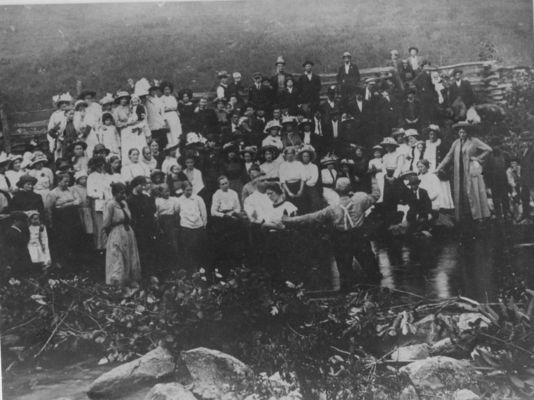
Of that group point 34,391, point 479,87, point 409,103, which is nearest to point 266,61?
point 409,103

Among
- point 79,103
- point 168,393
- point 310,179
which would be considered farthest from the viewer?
point 310,179

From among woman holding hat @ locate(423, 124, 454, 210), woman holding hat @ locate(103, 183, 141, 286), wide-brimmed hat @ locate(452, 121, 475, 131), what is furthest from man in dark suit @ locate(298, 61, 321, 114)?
woman holding hat @ locate(103, 183, 141, 286)

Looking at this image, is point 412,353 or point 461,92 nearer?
point 412,353

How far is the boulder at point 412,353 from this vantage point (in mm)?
6805

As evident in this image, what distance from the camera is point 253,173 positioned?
22.9ft

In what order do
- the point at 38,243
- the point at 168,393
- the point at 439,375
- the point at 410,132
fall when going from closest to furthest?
1. the point at 168,393
2. the point at 38,243
3. the point at 439,375
4. the point at 410,132

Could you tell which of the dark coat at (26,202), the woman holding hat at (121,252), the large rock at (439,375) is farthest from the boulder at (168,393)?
the large rock at (439,375)

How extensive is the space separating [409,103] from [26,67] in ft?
13.4

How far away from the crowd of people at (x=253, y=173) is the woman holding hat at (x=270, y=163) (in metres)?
0.01

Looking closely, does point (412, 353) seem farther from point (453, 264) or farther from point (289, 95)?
point (289, 95)

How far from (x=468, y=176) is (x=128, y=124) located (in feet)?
12.2

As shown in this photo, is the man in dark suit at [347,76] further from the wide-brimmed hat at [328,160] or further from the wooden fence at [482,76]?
the wide-brimmed hat at [328,160]

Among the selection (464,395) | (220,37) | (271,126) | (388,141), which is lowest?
(464,395)

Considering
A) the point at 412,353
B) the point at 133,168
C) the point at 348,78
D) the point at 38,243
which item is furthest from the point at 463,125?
the point at 38,243
